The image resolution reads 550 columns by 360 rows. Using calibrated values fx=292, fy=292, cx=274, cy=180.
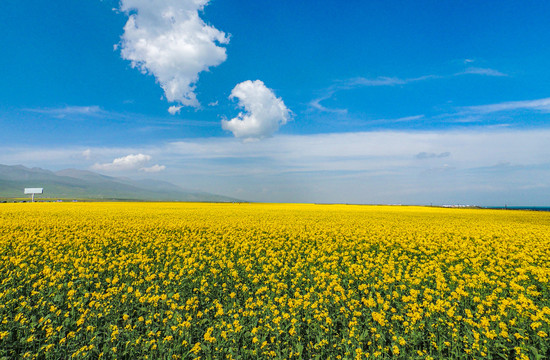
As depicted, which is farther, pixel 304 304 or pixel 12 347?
pixel 304 304

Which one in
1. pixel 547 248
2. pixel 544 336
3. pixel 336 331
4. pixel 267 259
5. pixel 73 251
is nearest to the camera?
pixel 544 336

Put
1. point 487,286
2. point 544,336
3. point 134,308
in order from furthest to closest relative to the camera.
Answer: point 487,286, point 134,308, point 544,336

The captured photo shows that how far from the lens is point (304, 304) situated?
6.83m

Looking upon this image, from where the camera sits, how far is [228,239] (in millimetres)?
15078

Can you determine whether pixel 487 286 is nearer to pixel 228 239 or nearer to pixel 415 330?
pixel 415 330

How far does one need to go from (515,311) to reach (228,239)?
11504mm

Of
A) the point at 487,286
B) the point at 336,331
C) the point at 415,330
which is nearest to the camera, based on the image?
the point at 415,330

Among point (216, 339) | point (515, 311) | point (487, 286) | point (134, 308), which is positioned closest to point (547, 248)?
point (487, 286)

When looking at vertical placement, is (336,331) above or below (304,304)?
below

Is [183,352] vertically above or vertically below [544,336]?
below

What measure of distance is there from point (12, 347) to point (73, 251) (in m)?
7.08

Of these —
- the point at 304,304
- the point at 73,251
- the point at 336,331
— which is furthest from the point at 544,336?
the point at 73,251

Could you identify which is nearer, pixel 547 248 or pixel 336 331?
pixel 336 331

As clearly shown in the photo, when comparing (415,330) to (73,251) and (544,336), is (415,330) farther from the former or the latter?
(73,251)
